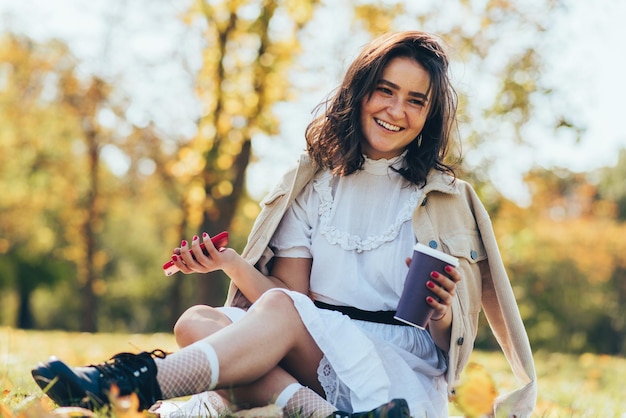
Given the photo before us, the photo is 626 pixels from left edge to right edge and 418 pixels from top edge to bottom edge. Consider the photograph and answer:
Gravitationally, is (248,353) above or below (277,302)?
below

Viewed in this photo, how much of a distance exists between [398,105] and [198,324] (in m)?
1.13

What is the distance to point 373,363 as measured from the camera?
2.49m

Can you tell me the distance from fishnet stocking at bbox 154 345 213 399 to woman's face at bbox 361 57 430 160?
3.92 feet

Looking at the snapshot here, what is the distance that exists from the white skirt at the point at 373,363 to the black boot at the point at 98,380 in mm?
438

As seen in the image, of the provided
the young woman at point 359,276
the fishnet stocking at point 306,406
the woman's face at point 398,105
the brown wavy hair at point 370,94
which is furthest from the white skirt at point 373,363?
the woman's face at point 398,105

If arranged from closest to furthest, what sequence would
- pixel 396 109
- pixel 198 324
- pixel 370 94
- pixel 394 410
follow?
pixel 394 410 → pixel 198 324 → pixel 396 109 → pixel 370 94

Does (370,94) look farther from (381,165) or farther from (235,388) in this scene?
(235,388)

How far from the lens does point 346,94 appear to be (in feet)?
10.3

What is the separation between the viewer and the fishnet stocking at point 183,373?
2.17 m

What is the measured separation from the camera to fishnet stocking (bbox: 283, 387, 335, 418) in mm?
2316

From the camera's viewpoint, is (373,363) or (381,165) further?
(381,165)

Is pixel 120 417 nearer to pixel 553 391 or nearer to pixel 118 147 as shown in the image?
pixel 553 391

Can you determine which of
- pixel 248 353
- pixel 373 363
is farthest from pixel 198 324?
pixel 373 363

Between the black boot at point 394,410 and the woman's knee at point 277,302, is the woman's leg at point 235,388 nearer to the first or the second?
the woman's knee at point 277,302
